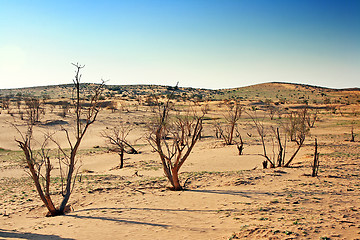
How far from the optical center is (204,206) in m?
8.52

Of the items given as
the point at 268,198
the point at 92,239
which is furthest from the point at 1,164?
the point at 268,198

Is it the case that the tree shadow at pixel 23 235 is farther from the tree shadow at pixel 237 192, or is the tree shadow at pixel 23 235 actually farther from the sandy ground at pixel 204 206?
the tree shadow at pixel 237 192

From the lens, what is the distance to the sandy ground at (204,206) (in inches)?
253

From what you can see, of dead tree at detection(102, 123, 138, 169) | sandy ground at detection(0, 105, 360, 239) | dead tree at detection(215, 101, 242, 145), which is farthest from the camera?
dead tree at detection(215, 101, 242, 145)

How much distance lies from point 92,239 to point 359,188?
8.16 metres

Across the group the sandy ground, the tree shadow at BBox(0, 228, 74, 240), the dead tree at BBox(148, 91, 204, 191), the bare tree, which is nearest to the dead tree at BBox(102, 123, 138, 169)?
the sandy ground

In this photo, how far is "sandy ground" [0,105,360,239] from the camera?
6.43 meters

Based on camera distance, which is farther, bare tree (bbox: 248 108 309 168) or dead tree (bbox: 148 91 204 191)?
bare tree (bbox: 248 108 309 168)

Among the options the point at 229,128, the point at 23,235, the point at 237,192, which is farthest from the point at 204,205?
the point at 229,128

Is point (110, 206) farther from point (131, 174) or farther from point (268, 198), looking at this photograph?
point (131, 174)

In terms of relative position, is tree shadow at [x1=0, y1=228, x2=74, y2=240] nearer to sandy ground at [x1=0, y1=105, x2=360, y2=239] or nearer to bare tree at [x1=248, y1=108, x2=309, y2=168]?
sandy ground at [x1=0, y1=105, x2=360, y2=239]

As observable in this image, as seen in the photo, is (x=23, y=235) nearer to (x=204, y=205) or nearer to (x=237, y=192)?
(x=204, y=205)

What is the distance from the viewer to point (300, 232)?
5.89m

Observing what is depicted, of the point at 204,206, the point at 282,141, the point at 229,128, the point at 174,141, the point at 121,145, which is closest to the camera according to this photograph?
the point at 204,206
